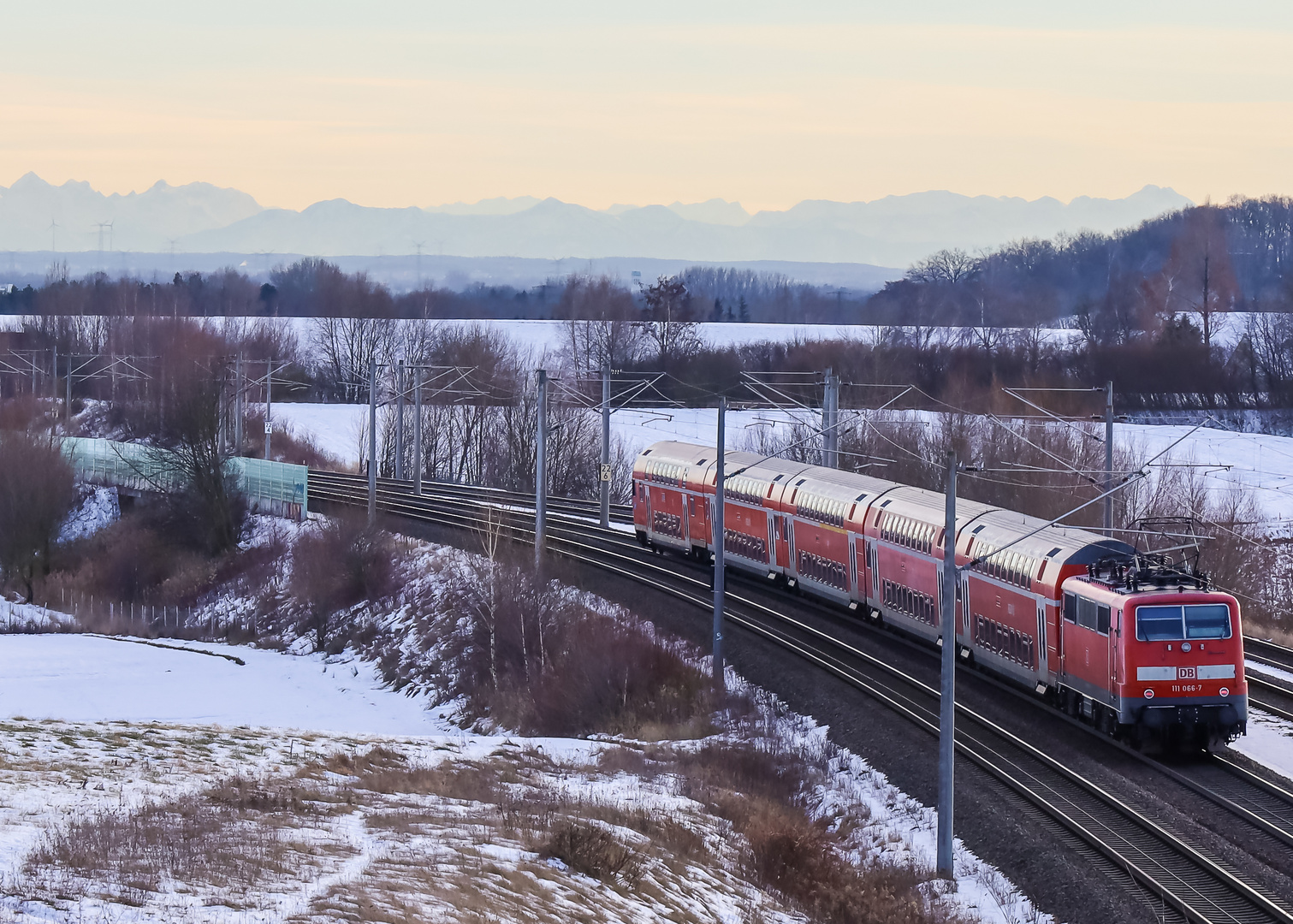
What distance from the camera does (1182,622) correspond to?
26.0 m

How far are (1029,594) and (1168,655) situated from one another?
426 cm

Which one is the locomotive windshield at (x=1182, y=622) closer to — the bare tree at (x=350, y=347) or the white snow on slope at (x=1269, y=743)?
the white snow on slope at (x=1269, y=743)

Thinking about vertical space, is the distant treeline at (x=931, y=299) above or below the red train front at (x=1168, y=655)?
above

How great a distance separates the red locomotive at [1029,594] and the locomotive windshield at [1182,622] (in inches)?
0.9

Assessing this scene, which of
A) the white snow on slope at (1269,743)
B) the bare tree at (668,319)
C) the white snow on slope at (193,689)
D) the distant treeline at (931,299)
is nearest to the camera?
the white snow on slope at (1269,743)

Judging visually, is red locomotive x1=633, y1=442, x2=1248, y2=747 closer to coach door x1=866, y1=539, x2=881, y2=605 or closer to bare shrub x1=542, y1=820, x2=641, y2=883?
coach door x1=866, y1=539, x2=881, y2=605

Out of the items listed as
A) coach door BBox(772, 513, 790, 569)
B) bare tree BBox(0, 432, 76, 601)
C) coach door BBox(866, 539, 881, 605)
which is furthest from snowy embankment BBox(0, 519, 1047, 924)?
bare tree BBox(0, 432, 76, 601)

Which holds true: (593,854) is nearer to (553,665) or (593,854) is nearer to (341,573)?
(553,665)

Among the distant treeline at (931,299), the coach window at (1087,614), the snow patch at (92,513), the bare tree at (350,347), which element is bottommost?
the snow patch at (92,513)

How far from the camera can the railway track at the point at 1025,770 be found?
2042 cm

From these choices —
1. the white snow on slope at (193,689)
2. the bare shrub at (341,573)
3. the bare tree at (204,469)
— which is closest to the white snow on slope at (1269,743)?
the white snow on slope at (193,689)

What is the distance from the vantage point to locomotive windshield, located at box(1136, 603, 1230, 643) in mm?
25828

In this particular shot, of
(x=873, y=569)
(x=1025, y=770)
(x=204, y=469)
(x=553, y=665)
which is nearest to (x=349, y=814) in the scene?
(x=1025, y=770)

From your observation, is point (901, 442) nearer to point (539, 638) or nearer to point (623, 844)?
point (539, 638)
